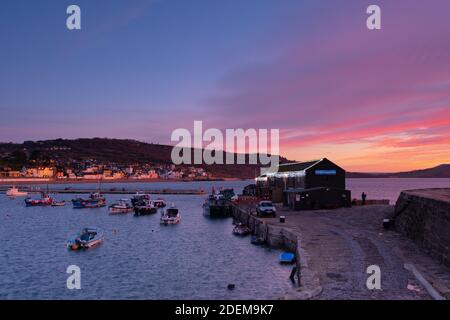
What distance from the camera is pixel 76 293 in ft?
107

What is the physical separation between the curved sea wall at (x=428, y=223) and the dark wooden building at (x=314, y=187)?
22430 millimetres

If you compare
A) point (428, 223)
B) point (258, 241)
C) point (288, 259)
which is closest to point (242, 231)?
point (258, 241)

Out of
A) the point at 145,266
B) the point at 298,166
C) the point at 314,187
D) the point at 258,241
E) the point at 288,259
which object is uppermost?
the point at 298,166

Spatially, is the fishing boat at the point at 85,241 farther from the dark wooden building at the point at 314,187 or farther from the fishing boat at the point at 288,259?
the dark wooden building at the point at 314,187

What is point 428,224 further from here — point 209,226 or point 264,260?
point 209,226

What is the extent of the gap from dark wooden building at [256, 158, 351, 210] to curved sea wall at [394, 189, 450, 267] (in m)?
22.4

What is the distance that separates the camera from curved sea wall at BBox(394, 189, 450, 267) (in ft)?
86.6

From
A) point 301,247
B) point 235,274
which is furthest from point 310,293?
point 235,274

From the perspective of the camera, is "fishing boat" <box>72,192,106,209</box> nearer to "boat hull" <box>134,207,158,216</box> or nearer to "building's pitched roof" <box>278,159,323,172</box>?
"boat hull" <box>134,207,158,216</box>

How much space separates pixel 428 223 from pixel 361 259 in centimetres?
668

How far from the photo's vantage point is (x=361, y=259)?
91.8 ft

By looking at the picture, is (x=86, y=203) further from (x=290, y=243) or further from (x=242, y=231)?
(x=290, y=243)
